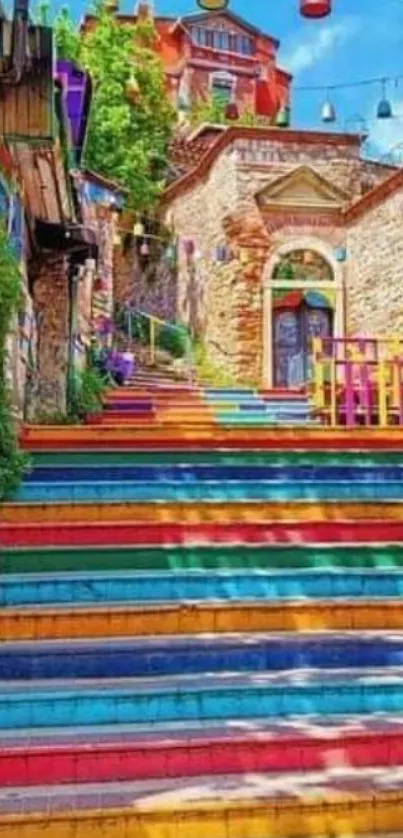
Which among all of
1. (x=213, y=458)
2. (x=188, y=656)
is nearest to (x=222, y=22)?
(x=213, y=458)

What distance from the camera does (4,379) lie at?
5758 mm

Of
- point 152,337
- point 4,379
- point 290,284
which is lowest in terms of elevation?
point 4,379

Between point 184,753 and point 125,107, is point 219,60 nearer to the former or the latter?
point 125,107

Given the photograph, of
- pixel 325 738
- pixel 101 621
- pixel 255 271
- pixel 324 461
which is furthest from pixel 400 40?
pixel 255 271

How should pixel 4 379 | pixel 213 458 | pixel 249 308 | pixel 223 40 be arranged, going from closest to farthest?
pixel 4 379 < pixel 213 458 < pixel 249 308 < pixel 223 40

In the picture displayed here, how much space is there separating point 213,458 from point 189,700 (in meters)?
3.43

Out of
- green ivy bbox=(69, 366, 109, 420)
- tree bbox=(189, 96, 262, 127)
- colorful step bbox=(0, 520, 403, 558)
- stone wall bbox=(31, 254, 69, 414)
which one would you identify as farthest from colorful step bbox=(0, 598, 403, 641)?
tree bbox=(189, 96, 262, 127)

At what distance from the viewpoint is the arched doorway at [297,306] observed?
1831 cm

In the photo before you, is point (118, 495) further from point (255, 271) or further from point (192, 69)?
point (192, 69)

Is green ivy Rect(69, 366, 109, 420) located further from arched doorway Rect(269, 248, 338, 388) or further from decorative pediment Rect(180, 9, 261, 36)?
decorative pediment Rect(180, 9, 261, 36)

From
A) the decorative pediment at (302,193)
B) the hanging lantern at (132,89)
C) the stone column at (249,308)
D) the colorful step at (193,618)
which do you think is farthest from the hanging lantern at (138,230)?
the colorful step at (193,618)

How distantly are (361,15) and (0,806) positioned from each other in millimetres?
5924

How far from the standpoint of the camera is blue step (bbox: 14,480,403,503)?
19.9ft

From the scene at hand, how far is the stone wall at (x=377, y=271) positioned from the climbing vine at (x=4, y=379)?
10.8 metres
